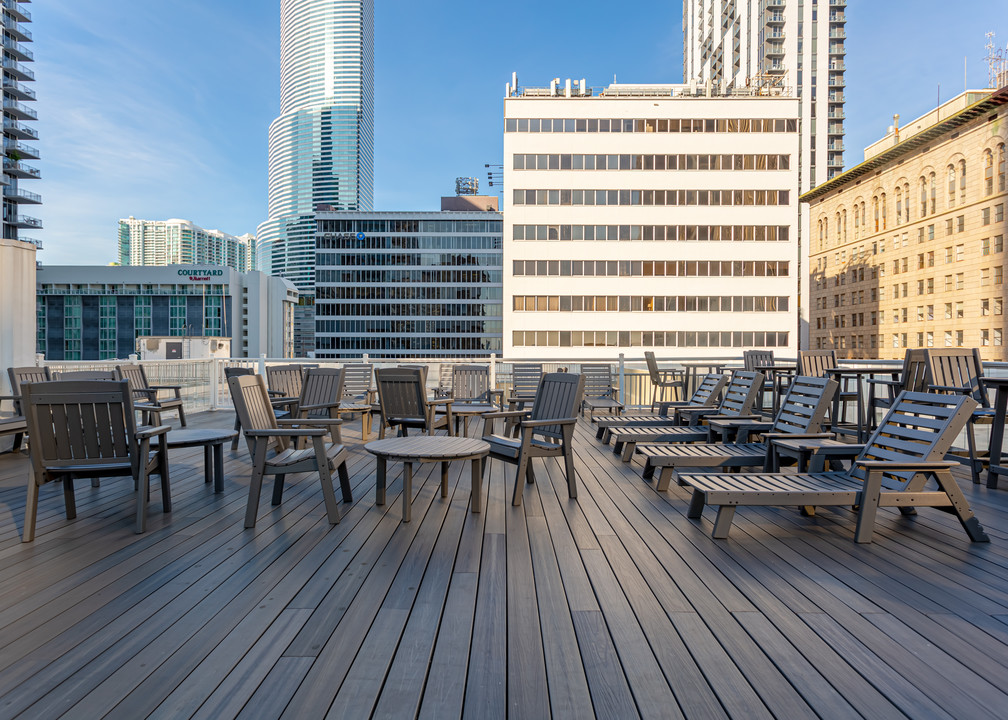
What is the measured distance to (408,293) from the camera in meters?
90.6

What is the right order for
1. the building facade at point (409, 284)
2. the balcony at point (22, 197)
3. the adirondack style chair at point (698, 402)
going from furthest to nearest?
the building facade at point (409, 284)
the balcony at point (22, 197)
the adirondack style chair at point (698, 402)

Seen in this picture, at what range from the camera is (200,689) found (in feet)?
6.61

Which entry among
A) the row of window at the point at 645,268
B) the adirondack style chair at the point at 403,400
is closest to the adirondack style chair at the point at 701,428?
the adirondack style chair at the point at 403,400

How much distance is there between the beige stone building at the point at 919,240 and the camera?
5512 centimetres

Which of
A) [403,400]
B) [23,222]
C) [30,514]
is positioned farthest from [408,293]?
[30,514]

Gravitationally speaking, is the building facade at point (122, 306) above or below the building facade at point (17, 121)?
below

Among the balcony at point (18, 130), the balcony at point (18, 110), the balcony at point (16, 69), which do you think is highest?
the balcony at point (16, 69)

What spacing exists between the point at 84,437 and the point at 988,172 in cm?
7165

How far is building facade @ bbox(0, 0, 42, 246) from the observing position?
58469 mm

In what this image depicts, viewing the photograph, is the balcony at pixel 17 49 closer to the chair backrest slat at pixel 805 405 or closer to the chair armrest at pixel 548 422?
the chair armrest at pixel 548 422

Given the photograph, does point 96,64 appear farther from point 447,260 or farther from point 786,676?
point 786,676

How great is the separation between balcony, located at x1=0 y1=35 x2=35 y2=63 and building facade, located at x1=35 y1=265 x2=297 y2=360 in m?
33.8

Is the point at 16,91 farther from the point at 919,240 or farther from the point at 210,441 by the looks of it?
the point at 919,240

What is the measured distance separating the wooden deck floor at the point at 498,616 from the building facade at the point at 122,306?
96.3 m
